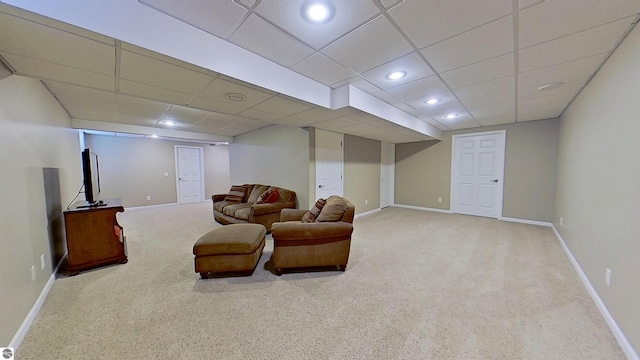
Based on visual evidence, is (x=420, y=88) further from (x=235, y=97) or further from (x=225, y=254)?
(x=225, y=254)

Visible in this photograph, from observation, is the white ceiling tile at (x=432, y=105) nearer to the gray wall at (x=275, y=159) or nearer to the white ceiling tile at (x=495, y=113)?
the white ceiling tile at (x=495, y=113)

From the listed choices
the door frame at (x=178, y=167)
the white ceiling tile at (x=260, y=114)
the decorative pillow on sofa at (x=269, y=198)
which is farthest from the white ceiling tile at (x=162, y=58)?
the door frame at (x=178, y=167)

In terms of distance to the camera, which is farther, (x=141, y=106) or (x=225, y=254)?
(x=141, y=106)

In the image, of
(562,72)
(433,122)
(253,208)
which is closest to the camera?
(562,72)

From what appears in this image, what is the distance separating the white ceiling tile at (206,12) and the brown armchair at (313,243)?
6.25 feet

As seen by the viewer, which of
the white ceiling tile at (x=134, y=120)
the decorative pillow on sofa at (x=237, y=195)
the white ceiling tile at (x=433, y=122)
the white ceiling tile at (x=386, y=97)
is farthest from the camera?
the decorative pillow on sofa at (x=237, y=195)

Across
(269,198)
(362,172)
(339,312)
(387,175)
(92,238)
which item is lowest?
(339,312)

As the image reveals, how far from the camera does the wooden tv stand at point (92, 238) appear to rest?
2576 mm

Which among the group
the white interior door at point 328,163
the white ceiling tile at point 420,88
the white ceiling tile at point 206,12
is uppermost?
the white ceiling tile at point 206,12

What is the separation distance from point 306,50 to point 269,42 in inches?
12.9

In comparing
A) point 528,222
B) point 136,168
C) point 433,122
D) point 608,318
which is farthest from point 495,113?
point 136,168

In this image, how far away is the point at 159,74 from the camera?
6.82 ft

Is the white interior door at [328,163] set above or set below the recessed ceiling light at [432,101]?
below

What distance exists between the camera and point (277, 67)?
2359 mm
